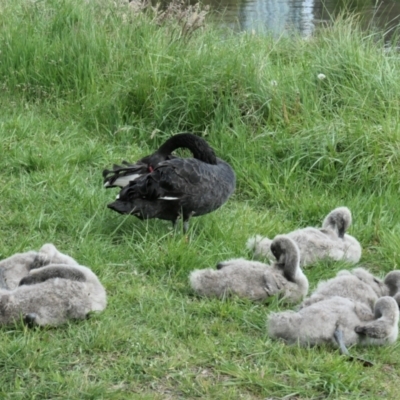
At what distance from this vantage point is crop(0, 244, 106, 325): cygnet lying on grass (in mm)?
4273

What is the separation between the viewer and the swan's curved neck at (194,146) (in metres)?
5.95

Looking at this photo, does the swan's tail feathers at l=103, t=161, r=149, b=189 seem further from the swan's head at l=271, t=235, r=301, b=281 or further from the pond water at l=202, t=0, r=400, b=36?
the pond water at l=202, t=0, r=400, b=36

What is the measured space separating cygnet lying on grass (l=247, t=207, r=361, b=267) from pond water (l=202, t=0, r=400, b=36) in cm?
720

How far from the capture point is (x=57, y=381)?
12.6 ft

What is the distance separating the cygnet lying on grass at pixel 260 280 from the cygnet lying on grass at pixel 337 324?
44 centimetres

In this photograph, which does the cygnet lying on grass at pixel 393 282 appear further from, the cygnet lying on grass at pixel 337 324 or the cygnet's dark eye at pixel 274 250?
the cygnet's dark eye at pixel 274 250

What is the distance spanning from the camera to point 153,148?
7.46 m

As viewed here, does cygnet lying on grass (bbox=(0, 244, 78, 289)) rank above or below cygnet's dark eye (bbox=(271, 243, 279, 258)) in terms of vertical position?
below

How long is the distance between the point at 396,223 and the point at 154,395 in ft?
9.33

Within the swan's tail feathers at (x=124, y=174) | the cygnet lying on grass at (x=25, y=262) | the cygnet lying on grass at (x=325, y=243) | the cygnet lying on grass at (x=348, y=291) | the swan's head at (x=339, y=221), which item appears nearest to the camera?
the cygnet lying on grass at (x=348, y=291)

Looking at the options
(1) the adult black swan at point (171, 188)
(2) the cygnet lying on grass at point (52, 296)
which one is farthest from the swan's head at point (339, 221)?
(2) the cygnet lying on grass at point (52, 296)

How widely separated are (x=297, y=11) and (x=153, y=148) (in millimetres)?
7663

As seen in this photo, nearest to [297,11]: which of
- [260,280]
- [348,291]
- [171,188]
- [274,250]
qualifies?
[171,188]

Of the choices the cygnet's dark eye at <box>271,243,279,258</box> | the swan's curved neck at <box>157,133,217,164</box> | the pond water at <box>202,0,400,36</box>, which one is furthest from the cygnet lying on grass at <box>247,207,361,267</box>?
the pond water at <box>202,0,400,36</box>
